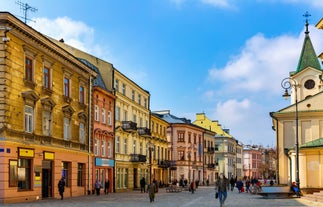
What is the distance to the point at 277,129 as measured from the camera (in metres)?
49.0

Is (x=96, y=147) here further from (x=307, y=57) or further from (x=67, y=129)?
(x=307, y=57)

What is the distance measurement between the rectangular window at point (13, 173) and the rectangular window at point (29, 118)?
233 centimetres

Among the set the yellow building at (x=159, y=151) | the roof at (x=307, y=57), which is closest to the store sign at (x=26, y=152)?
the yellow building at (x=159, y=151)

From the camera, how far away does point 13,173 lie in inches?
1090

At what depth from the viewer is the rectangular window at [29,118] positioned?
2934 cm

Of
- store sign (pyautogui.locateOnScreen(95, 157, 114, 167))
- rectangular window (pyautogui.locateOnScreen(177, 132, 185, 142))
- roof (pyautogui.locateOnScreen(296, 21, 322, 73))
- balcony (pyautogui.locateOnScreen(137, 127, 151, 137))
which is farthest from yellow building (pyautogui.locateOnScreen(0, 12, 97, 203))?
rectangular window (pyautogui.locateOnScreen(177, 132, 185, 142))

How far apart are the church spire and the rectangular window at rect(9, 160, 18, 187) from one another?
138 ft

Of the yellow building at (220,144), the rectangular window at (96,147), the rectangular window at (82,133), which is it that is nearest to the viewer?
the rectangular window at (82,133)

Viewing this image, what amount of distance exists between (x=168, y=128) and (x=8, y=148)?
2143 inches

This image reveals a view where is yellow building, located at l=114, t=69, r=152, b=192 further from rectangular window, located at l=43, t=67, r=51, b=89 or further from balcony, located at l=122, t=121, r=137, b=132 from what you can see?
rectangular window, located at l=43, t=67, r=51, b=89

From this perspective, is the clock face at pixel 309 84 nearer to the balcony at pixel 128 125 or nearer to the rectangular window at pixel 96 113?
the balcony at pixel 128 125

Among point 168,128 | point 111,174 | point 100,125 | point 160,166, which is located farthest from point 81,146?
point 168,128

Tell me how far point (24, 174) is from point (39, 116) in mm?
3686

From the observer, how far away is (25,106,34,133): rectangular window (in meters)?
29.3
